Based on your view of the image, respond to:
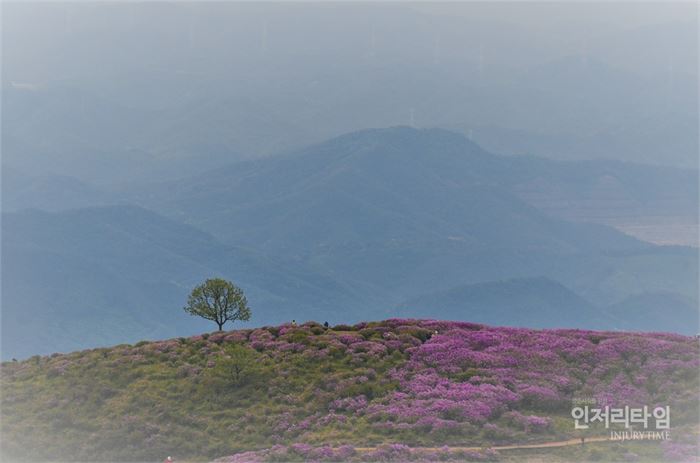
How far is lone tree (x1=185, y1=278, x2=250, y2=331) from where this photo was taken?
322ft

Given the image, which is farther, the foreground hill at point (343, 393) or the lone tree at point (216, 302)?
the lone tree at point (216, 302)

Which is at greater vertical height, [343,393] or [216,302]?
[216,302]

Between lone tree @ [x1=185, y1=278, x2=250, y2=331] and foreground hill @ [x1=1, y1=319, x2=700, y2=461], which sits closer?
foreground hill @ [x1=1, y1=319, x2=700, y2=461]

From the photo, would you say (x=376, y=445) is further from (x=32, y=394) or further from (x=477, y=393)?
(x=32, y=394)

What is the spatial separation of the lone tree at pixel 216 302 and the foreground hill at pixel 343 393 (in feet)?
22.3

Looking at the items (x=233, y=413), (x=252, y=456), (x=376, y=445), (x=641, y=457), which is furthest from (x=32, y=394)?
(x=641, y=457)

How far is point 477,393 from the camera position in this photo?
74625 mm

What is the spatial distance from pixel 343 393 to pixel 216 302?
2424cm

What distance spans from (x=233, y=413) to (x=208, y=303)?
22.6 meters

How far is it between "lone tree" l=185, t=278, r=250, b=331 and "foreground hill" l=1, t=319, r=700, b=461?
6.79 meters

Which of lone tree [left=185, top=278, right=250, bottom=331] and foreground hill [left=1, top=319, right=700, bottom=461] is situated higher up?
lone tree [left=185, top=278, right=250, bottom=331]

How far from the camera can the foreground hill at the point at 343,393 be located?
71000 millimetres

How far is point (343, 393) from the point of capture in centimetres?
7744

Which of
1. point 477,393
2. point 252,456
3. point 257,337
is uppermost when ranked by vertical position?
point 257,337
